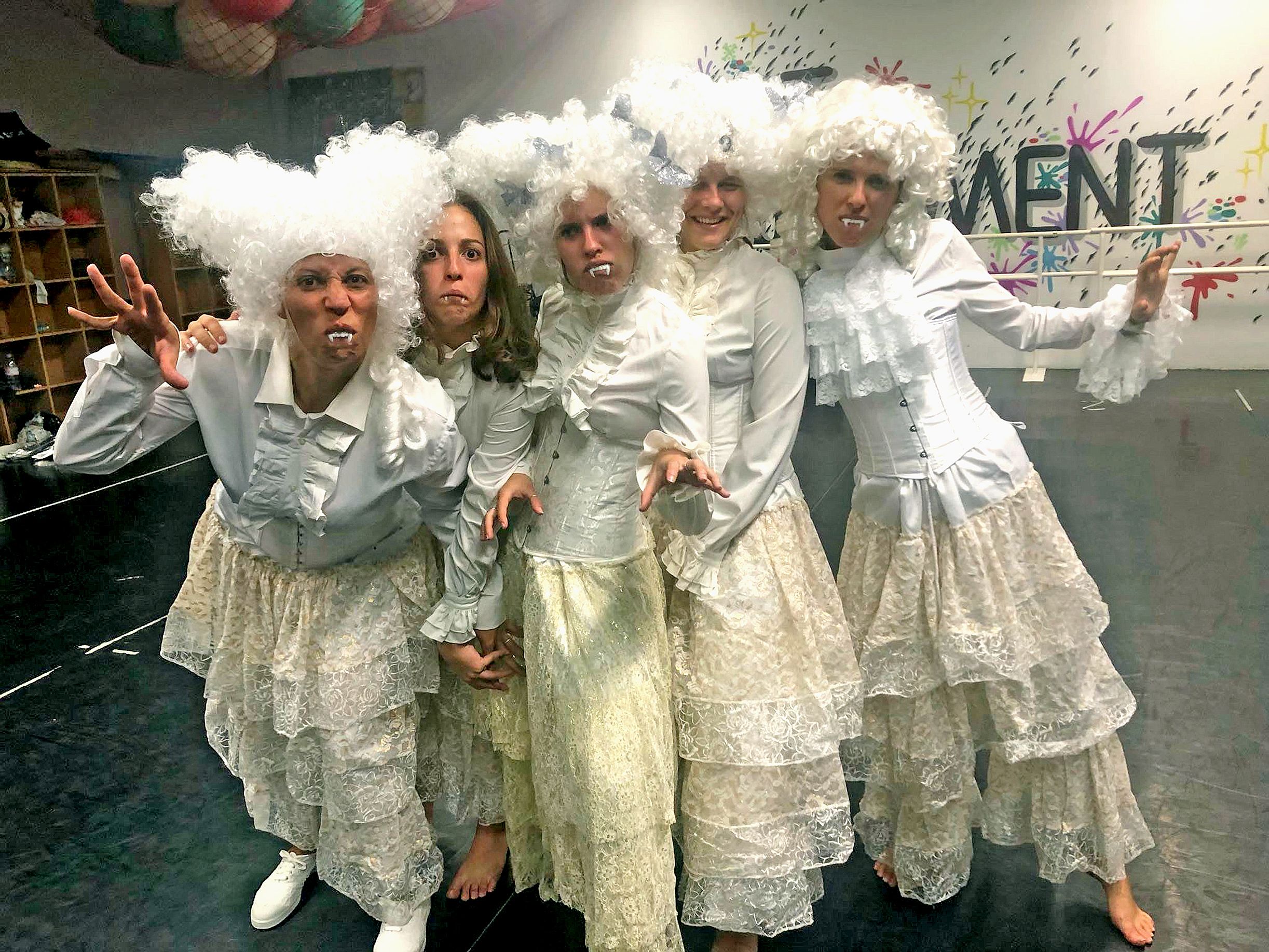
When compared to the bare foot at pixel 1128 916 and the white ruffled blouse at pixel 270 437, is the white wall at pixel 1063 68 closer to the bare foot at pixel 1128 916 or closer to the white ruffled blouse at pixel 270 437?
the white ruffled blouse at pixel 270 437

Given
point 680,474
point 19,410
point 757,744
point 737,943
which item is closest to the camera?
point 680,474

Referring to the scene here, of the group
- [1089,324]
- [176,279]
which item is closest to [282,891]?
[1089,324]

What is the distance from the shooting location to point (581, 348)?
1665 millimetres

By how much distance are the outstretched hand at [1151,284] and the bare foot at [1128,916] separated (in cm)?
107

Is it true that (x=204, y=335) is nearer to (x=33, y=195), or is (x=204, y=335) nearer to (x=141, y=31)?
(x=141, y=31)

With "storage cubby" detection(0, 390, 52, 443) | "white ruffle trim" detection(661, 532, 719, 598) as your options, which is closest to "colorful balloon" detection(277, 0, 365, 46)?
"storage cubby" detection(0, 390, 52, 443)

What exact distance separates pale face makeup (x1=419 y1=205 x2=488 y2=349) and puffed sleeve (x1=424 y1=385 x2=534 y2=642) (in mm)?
159

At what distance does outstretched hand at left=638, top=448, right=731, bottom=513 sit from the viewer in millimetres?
1385

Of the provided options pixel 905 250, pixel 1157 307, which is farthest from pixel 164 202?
pixel 1157 307

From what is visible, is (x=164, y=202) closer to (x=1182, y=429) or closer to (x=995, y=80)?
(x=1182, y=429)

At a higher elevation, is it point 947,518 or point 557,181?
point 557,181

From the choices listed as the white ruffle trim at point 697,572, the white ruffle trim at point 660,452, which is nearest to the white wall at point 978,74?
the white ruffle trim at point 697,572

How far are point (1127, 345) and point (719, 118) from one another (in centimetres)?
89

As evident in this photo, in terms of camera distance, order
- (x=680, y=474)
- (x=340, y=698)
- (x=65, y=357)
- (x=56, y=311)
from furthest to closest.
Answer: (x=65, y=357), (x=56, y=311), (x=340, y=698), (x=680, y=474)
